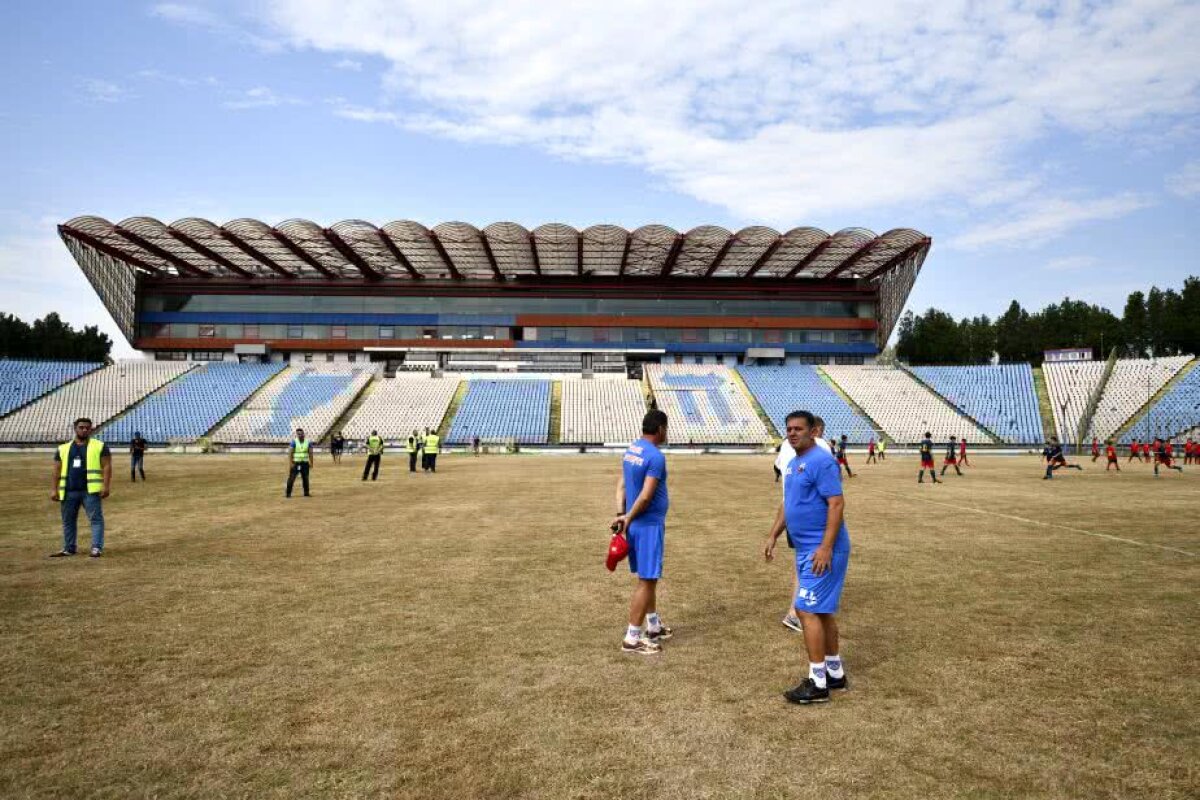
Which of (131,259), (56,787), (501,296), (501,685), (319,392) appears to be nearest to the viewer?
(56,787)

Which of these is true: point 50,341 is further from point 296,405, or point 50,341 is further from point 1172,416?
point 1172,416

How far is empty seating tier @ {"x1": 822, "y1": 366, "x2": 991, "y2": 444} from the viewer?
2047 inches

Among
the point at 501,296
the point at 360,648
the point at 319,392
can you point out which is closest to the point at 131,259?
the point at 319,392

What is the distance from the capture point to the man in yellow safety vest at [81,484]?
10.3 metres

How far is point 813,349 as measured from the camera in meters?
72.5

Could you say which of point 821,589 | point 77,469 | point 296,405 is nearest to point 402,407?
point 296,405

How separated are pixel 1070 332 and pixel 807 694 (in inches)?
4651

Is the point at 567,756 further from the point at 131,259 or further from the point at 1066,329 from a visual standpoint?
the point at 1066,329

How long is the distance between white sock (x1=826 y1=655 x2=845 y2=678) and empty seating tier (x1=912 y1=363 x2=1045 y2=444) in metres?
52.8

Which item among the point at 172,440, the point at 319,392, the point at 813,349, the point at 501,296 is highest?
the point at 501,296

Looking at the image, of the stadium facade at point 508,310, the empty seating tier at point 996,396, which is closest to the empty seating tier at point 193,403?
the stadium facade at point 508,310

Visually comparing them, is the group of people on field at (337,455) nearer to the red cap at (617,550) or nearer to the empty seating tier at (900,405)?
the red cap at (617,550)

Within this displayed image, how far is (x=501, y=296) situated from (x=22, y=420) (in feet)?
130

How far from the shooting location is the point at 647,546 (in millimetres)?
6207
